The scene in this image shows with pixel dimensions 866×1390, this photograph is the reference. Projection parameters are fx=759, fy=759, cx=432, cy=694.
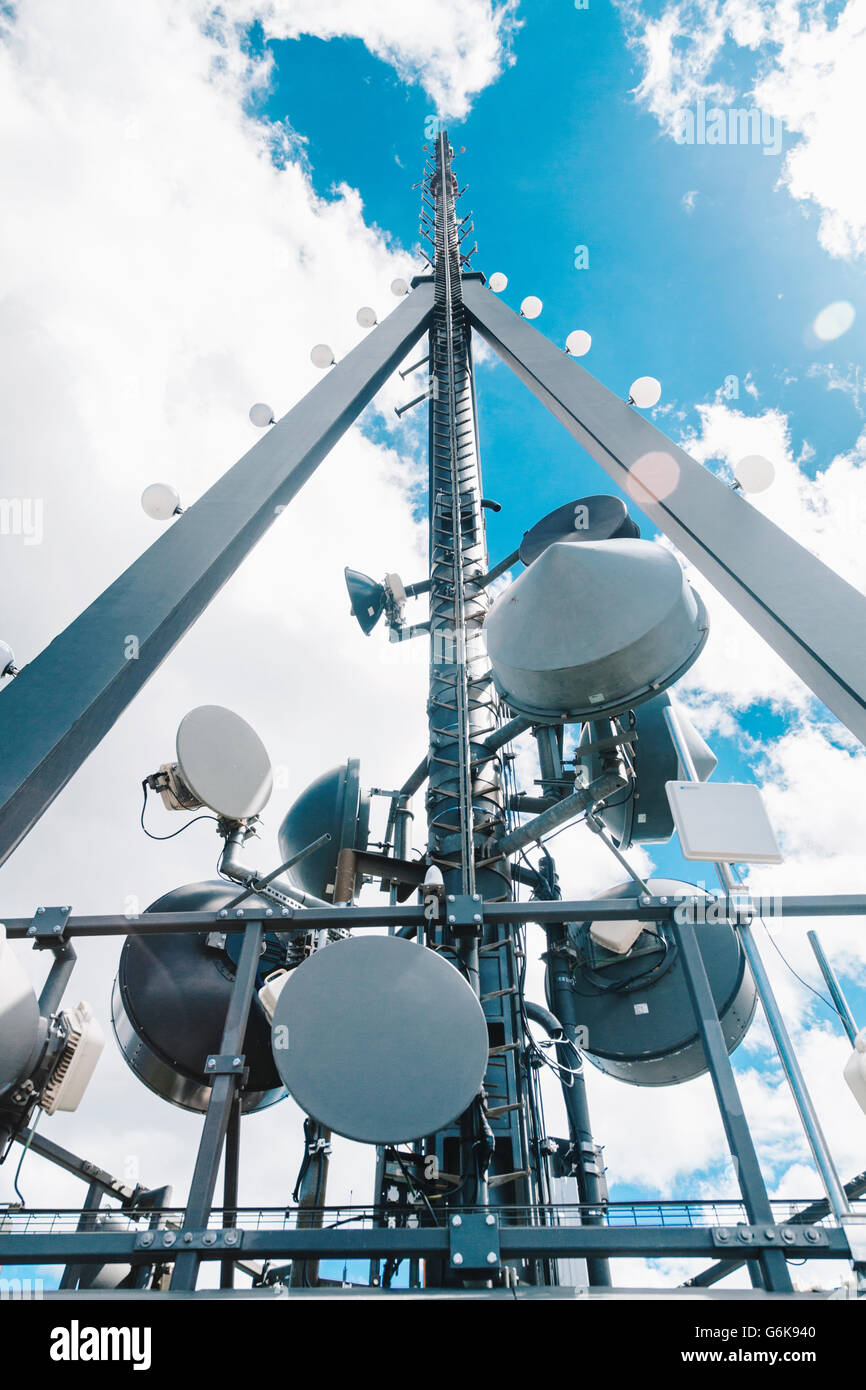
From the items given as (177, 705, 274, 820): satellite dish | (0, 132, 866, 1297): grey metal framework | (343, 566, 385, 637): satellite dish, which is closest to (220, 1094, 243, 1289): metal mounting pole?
(0, 132, 866, 1297): grey metal framework

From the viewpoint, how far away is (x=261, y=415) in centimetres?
791

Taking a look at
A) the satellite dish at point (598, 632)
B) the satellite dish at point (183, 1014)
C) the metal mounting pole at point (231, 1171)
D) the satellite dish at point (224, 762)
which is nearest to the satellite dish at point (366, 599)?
the satellite dish at point (224, 762)

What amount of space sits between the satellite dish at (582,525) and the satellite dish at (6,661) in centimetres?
539

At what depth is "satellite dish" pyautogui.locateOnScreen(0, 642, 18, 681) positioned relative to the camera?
5.68 m

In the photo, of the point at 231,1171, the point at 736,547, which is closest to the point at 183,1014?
the point at 231,1171

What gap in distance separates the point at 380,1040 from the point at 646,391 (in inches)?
259

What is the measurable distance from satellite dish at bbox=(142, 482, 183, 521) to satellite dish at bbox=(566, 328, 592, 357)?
5.52 metres

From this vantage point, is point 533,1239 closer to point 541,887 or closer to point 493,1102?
point 493,1102

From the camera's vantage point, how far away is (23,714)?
4.34 m

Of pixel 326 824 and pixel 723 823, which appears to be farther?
pixel 326 824

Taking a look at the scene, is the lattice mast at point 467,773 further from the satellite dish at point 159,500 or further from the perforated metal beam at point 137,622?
A: the satellite dish at point 159,500

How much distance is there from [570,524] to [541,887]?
434 centimetres

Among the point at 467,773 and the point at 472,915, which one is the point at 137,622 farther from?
the point at 467,773
